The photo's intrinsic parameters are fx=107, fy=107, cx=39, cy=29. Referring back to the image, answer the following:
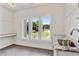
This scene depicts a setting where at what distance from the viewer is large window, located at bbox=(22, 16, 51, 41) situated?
1526 mm

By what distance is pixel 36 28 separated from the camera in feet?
5.10

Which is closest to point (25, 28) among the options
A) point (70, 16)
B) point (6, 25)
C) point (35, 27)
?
point (35, 27)

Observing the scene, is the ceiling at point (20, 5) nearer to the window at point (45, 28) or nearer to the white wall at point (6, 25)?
the white wall at point (6, 25)

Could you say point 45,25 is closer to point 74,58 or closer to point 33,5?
point 33,5

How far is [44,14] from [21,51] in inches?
24.5

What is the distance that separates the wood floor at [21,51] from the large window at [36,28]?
0.59 feet

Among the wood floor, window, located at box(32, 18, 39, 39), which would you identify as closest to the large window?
window, located at box(32, 18, 39, 39)

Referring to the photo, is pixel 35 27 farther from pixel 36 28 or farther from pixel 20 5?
pixel 20 5

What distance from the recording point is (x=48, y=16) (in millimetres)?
1500

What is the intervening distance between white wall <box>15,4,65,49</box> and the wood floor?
0.23 feet

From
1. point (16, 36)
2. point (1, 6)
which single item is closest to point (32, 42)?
point (16, 36)

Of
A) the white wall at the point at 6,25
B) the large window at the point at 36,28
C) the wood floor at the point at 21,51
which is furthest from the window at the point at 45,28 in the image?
the white wall at the point at 6,25

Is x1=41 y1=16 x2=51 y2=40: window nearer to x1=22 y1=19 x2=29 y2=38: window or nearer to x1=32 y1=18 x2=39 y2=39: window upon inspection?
x1=32 y1=18 x2=39 y2=39: window

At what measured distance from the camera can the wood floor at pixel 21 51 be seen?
150cm
